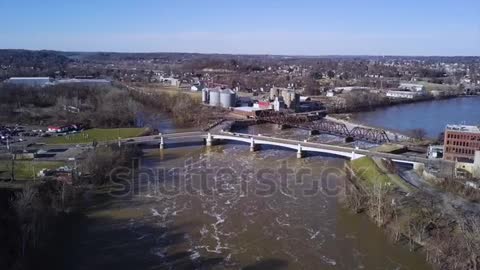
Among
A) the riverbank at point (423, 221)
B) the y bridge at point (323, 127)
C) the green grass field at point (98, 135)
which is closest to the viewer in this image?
the riverbank at point (423, 221)

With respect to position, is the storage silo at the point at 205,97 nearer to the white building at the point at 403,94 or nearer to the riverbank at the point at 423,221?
the white building at the point at 403,94

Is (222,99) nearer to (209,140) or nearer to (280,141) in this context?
(209,140)

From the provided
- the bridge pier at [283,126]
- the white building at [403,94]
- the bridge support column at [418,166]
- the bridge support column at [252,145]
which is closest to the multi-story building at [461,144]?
the bridge support column at [418,166]

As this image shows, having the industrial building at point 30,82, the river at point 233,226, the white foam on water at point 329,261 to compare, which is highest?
the industrial building at point 30,82

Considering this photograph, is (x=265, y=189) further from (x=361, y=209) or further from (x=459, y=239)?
(x=459, y=239)

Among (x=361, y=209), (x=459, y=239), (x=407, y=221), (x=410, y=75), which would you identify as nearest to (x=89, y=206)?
(x=361, y=209)

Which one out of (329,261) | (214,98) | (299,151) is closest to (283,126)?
(299,151)
